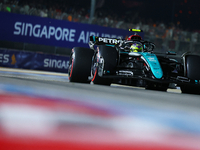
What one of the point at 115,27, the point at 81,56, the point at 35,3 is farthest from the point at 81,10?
the point at 81,56

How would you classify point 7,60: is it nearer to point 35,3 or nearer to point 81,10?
point 35,3

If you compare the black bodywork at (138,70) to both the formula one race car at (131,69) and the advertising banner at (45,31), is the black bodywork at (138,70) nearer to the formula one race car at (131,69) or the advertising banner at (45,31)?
the formula one race car at (131,69)

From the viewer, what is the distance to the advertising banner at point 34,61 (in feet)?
40.0

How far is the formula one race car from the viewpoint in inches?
195

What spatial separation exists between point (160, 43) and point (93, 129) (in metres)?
11.4

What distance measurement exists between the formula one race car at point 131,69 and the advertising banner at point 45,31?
23.7 feet

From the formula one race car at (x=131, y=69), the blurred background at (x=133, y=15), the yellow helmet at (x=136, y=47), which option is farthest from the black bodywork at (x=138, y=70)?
the blurred background at (x=133, y=15)

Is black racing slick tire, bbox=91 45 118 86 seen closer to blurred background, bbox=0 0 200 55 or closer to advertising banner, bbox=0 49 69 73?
advertising banner, bbox=0 49 69 73

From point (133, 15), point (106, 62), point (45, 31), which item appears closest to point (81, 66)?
point (106, 62)

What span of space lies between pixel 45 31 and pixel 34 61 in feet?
4.27

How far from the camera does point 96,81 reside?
5.25 meters

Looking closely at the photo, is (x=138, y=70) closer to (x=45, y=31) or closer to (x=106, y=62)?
(x=106, y=62)

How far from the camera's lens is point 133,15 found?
19.2 m

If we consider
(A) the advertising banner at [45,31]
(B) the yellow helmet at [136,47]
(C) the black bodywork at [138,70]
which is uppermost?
(A) the advertising banner at [45,31]
